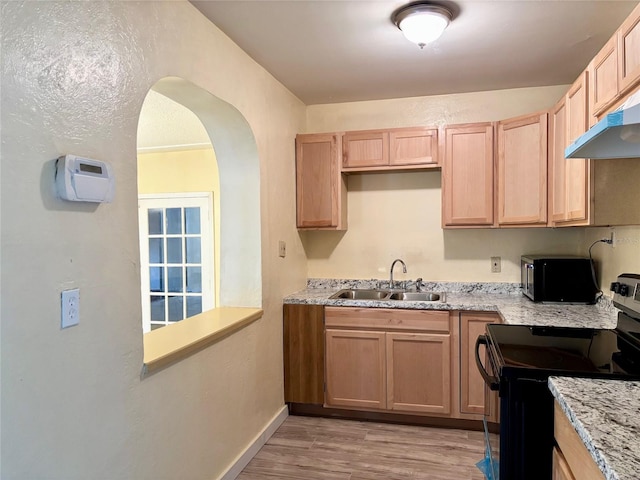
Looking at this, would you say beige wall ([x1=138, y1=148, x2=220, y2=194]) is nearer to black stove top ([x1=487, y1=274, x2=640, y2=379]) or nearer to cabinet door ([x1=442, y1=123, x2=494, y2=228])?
cabinet door ([x1=442, y1=123, x2=494, y2=228])

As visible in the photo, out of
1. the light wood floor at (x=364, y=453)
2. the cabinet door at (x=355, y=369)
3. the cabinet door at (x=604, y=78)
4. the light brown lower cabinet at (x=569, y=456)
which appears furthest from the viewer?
the cabinet door at (x=355, y=369)

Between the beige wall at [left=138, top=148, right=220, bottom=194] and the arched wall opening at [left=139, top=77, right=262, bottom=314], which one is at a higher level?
the beige wall at [left=138, top=148, right=220, bottom=194]

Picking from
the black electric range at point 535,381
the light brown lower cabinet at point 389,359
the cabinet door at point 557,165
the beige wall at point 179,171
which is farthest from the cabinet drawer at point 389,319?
the beige wall at point 179,171

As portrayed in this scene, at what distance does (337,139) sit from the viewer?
11.1ft

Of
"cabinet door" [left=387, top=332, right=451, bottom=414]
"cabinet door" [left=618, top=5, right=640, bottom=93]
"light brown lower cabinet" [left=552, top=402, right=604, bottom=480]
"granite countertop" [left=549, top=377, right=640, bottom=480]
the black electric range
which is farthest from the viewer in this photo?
"cabinet door" [left=387, top=332, right=451, bottom=414]

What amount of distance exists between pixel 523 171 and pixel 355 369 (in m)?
1.81

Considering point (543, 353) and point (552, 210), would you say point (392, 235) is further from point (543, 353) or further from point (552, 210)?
point (543, 353)

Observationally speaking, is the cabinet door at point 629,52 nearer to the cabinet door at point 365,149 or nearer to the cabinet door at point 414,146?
the cabinet door at point 414,146

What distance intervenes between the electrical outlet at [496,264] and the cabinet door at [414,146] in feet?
3.02

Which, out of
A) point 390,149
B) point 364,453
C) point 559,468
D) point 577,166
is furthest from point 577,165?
point 364,453

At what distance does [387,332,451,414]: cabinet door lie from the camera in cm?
296

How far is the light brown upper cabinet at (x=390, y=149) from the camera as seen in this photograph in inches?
127

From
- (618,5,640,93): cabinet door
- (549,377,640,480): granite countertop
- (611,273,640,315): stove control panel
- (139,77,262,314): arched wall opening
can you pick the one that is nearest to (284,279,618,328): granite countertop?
(611,273,640,315): stove control panel

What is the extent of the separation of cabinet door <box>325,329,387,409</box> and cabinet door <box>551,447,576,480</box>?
1.72 metres
